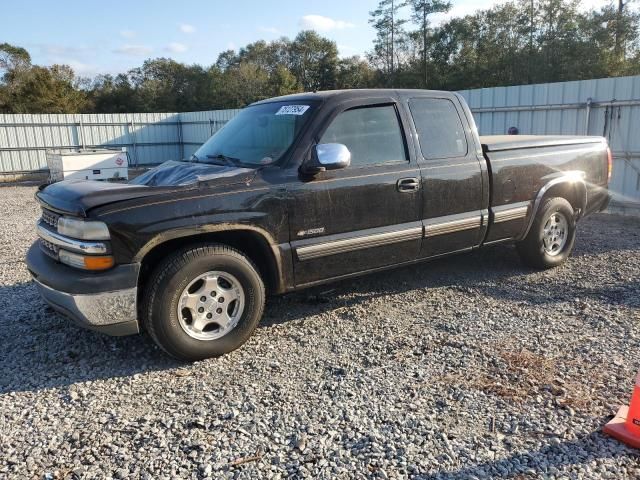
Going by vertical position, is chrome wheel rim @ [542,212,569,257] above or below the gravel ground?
above

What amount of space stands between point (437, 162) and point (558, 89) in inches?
294

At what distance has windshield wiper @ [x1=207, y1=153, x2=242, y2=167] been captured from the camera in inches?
175

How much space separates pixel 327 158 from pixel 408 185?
98 centimetres

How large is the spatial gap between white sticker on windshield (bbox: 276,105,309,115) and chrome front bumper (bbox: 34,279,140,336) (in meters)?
1.99

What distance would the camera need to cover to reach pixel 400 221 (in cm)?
471

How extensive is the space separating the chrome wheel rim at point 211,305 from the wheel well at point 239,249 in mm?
287

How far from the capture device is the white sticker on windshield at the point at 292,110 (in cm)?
449

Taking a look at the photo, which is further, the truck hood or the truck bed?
the truck bed

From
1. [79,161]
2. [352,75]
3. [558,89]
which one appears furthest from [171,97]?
[558,89]

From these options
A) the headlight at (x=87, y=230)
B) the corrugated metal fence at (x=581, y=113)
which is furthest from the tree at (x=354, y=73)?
the headlight at (x=87, y=230)

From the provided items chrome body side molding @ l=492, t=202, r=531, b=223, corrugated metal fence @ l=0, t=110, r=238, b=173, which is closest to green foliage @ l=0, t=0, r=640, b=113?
corrugated metal fence @ l=0, t=110, r=238, b=173

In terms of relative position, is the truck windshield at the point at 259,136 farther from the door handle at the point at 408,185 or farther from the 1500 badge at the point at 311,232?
the door handle at the point at 408,185

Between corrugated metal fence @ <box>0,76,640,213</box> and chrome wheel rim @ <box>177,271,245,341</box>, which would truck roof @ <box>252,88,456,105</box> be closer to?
chrome wheel rim @ <box>177,271,245,341</box>

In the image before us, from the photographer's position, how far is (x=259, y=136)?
462cm
